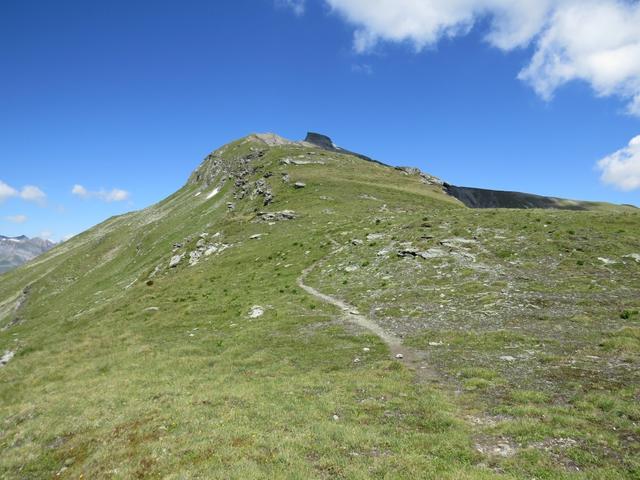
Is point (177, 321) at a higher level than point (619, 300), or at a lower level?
lower

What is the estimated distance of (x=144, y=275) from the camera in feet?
235

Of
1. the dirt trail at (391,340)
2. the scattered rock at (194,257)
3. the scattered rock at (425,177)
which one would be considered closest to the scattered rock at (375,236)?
the dirt trail at (391,340)

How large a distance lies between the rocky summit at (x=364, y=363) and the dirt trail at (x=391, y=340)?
0.16m

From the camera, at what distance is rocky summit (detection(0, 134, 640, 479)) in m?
13.9

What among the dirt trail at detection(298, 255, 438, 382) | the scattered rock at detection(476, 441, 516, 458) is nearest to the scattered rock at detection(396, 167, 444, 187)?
the dirt trail at detection(298, 255, 438, 382)

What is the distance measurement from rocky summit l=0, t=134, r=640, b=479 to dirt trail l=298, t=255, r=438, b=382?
0.53ft

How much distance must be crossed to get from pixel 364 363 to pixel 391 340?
12.0ft

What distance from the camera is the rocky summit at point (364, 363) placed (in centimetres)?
1388

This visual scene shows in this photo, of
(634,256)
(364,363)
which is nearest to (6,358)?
(364,363)

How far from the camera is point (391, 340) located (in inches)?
1011

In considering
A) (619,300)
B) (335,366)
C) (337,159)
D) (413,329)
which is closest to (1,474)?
(335,366)

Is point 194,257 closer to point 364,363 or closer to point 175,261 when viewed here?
point 175,261

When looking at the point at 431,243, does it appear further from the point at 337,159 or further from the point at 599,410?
the point at 337,159

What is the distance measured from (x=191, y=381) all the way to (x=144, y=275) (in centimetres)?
5427
